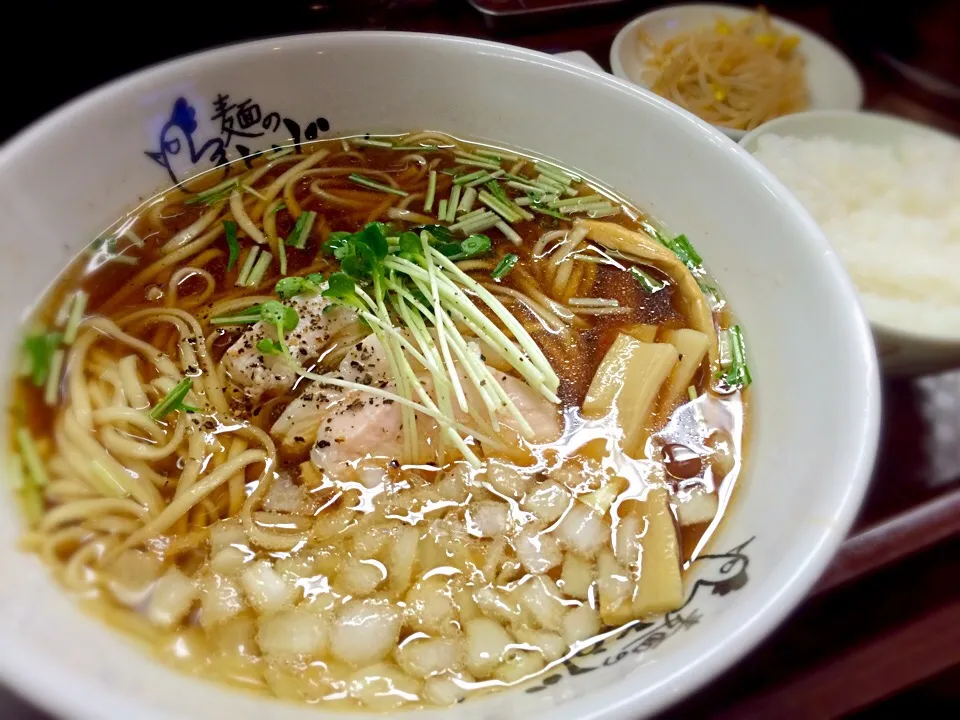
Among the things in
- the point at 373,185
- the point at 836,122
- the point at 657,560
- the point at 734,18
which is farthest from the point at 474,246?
the point at 734,18

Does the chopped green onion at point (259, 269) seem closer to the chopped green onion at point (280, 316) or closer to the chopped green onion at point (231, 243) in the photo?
the chopped green onion at point (231, 243)

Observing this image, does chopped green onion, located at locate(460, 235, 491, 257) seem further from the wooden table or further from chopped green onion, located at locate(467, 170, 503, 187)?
the wooden table

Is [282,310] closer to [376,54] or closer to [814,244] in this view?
[376,54]

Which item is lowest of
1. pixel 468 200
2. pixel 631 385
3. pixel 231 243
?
pixel 631 385

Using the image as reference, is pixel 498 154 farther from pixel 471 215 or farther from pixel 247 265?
pixel 247 265

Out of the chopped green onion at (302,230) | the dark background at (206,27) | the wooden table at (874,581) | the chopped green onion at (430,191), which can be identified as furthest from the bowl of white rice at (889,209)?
the chopped green onion at (302,230)

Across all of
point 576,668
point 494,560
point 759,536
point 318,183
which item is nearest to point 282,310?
point 318,183
